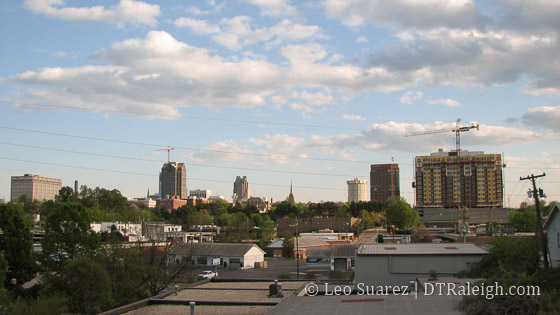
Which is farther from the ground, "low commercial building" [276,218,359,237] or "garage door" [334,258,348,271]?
"low commercial building" [276,218,359,237]

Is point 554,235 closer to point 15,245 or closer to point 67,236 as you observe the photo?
point 67,236

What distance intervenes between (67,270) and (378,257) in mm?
20126

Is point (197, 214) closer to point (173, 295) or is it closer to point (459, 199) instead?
point (459, 199)

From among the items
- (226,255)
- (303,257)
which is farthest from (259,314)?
(303,257)

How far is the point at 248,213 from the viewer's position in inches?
6649

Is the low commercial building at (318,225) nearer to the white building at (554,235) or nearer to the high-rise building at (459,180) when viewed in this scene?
the high-rise building at (459,180)

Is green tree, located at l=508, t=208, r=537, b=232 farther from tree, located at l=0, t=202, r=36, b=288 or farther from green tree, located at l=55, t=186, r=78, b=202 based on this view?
green tree, located at l=55, t=186, r=78, b=202

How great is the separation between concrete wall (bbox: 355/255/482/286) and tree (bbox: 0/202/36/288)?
24.5m

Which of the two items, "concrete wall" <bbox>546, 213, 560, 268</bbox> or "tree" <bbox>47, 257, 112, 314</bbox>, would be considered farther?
"concrete wall" <bbox>546, 213, 560, 268</bbox>

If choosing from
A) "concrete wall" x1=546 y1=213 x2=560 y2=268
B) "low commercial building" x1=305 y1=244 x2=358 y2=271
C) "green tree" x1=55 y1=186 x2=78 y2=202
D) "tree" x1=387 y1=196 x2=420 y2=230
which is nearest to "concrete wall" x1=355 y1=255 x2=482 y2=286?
"concrete wall" x1=546 y1=213 x2=560 y2=268

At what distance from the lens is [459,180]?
6885 inches

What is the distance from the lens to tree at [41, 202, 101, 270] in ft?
135

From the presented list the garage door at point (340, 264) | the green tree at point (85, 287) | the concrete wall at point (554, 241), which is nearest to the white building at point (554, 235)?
the concrete wall at point (554, 241)

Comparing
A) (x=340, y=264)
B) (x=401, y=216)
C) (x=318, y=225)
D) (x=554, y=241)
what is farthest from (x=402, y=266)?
(x=401, y=216)
